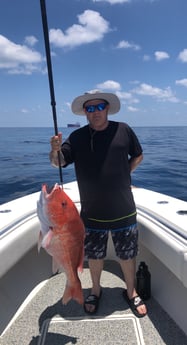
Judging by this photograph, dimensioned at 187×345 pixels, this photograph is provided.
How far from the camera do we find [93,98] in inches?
101

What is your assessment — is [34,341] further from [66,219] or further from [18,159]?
[18,159]

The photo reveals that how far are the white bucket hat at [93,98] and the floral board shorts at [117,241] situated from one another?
1.07 meters

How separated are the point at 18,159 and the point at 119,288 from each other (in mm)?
12551

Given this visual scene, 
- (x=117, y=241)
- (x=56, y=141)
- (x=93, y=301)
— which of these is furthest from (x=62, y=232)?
(x=93, y=301)

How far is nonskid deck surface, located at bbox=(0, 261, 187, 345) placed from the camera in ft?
8.22

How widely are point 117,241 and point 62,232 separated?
0.92 m

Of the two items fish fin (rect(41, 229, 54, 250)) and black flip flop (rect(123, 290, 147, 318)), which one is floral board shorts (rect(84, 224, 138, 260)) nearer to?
black flip flop (rect(123, 290, 147, 318))

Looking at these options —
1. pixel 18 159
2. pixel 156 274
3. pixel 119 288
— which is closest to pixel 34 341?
pixel 119 288

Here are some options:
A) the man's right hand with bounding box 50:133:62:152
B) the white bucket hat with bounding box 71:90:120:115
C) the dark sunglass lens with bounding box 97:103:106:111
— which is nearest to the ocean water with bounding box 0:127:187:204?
the white bucket hat with bounding box 71:90:120:115

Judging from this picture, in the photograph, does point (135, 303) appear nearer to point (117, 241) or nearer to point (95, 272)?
point (95, 272)

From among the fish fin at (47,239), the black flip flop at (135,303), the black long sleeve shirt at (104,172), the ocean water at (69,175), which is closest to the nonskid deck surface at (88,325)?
the black flip flop at (135,303)

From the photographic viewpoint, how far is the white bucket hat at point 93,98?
2535 mm

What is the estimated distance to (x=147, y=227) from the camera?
2846 mm

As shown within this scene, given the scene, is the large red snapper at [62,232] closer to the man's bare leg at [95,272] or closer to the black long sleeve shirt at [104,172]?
the black long sleeve shirt at [104,172]
